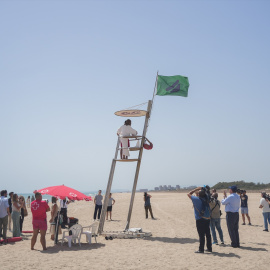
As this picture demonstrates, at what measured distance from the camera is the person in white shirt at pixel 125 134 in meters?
12.8

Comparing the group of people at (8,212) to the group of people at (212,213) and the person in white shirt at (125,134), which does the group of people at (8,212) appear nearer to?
the person in white shirt at (125,134)

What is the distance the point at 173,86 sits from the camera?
44.0 ft

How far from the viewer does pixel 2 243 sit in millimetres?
10727

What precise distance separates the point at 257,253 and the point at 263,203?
167 inches

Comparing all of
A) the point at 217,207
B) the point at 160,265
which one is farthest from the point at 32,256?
the point at 217,207

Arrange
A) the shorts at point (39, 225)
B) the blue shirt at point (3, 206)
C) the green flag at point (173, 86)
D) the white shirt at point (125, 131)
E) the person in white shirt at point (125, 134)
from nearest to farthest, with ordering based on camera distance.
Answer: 1. the shorts at point (39, 225)
2. the blue shirt at point (3, 206)
3. the person in white shirt at point (125, 134)
4. the white shirt at point (125, 131)
5. the green flag at point (173, 86)

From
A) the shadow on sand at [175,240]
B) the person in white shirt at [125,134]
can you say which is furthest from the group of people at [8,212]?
the shadow on sand at [175,240]

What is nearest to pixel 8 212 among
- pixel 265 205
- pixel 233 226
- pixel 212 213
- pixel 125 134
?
pixel 125 134

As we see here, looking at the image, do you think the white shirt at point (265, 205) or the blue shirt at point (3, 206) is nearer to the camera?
the blue shirt at point (3, 206)

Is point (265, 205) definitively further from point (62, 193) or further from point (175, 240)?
point (62, 193)

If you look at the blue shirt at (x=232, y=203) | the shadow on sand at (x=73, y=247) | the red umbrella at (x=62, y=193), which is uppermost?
the red umbrella at (x=62, y=193)

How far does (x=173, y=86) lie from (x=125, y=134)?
2896mm

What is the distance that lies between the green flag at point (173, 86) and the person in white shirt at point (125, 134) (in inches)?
78.3

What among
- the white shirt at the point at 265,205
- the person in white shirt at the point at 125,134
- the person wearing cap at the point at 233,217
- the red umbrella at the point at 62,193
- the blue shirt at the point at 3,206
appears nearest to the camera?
the person wearing cap at the point at 233,217
